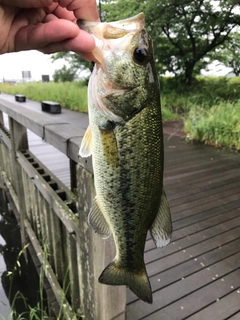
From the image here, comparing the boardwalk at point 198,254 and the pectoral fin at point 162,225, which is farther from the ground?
the pectoral fin at point 162,225

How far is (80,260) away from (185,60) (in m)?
11.4

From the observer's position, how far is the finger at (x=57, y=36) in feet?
3.06

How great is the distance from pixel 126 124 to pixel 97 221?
0.42 m

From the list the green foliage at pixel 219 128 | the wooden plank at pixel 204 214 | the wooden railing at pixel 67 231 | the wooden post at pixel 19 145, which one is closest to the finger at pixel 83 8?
the wooden railing at pixel 67 231

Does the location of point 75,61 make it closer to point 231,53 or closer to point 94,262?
point 231,53

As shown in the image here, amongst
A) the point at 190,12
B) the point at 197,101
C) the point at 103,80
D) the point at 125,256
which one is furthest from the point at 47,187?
the point at 190,12

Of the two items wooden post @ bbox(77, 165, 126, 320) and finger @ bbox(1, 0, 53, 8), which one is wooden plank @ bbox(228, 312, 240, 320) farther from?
finger @ bbox(1, 0, 53, 8)

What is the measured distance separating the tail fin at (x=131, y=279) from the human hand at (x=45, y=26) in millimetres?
851

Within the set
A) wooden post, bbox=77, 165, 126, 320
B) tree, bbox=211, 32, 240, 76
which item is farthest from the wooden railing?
tree, bbox=211, 32, 240, 76

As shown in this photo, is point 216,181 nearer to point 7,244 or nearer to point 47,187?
point 47,187

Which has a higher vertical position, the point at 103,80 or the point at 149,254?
the point at 103,80

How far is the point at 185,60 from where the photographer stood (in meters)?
12.2

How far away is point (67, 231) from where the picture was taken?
92.8 inches

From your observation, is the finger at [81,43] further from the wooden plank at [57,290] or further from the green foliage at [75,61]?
the green foliage at [75,61]
